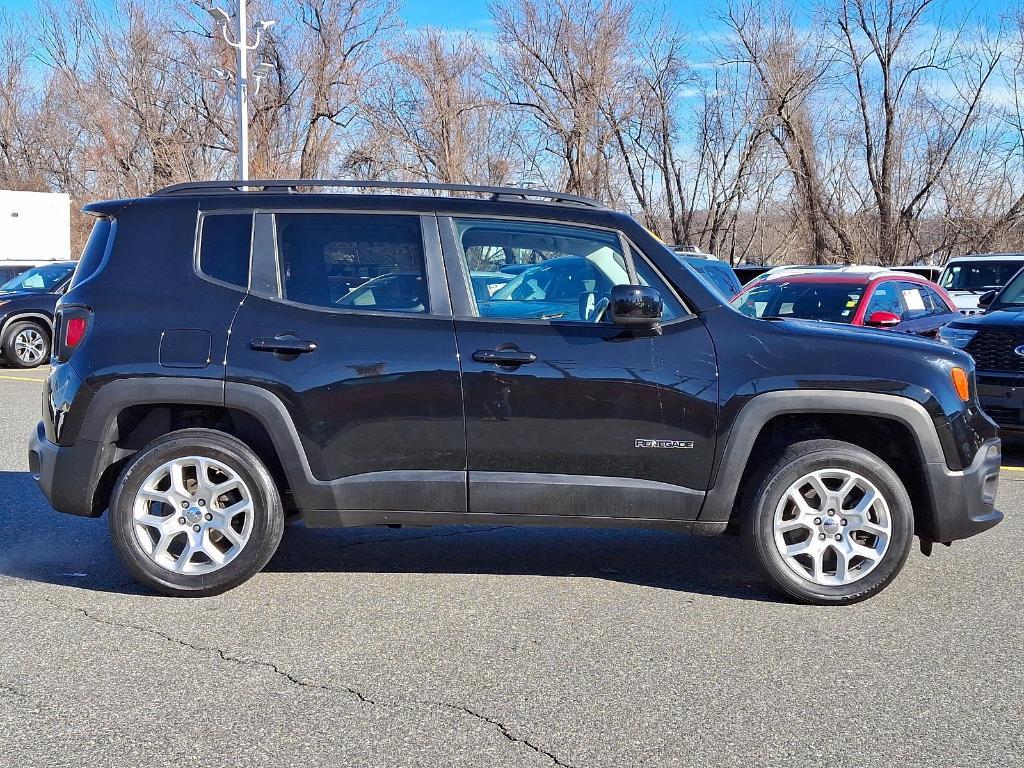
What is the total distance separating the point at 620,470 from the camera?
5.10 metres

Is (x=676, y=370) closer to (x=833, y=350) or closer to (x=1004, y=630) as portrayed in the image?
(x=833, y=350)

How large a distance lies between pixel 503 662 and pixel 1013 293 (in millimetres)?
9101

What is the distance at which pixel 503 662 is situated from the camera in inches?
172

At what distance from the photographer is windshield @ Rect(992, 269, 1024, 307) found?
11.5 meters

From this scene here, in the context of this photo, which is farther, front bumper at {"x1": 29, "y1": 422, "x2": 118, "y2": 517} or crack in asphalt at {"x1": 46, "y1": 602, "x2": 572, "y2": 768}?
front bumper at {"x1": 29, "y1": 422, "x2": 118, "y2": 517}

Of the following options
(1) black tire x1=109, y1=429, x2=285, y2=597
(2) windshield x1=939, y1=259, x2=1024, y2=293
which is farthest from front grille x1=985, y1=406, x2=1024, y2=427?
(2) windshield x1=939, y1=259, x2=1024, y2=293

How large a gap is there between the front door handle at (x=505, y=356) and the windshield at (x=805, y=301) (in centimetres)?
692

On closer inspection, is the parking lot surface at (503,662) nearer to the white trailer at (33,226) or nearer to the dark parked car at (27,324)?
the dark parked car at (27,324)

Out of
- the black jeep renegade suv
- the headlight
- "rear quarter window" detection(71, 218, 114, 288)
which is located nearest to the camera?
the black jeep renegade suv

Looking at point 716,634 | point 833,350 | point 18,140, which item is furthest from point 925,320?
point 18,140

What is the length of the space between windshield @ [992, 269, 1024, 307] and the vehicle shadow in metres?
6.45

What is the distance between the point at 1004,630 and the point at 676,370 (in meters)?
1.78

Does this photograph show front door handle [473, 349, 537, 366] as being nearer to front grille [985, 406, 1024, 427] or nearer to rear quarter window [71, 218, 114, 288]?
rear quarter window [71, 218, 114, 288]

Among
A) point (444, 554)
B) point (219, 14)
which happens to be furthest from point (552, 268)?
point (219, 14)
